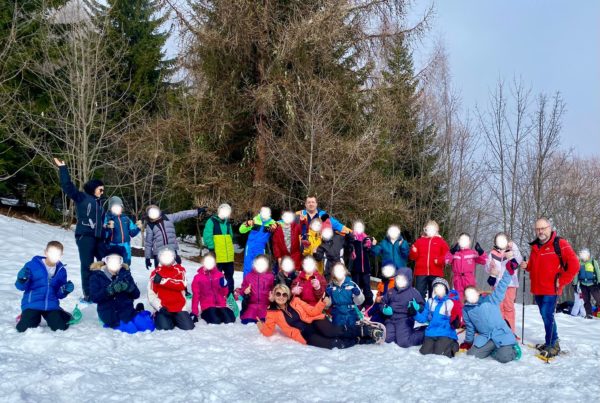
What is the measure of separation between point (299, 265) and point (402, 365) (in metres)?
3.54

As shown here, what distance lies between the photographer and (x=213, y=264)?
7711mm

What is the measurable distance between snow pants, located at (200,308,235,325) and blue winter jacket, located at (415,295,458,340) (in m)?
3.09

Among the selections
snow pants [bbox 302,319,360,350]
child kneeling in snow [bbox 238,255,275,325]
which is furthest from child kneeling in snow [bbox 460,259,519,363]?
child kneeling in snow [bbox 238,255,275,325]

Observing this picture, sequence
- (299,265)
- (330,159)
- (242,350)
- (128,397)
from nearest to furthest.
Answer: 1. (128,397)
2. (242,350)
3. (299,265)
4. (330,159)

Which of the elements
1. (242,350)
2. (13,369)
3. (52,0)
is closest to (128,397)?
(13,369)

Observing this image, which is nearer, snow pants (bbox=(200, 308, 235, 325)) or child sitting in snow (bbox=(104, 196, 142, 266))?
snow pants (bbox=(200, 308, 235, 325))

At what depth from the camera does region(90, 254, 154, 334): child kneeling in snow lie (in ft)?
21.6

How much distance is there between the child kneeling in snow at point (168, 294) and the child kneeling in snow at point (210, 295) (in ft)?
1.08

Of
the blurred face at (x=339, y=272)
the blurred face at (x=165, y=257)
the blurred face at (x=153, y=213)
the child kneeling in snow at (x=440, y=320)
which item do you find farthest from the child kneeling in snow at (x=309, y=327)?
the blurred face at (x=153, y=213)

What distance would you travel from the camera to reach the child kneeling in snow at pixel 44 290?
6047 millimetres

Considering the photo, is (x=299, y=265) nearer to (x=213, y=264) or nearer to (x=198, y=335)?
(x=213, y=264)

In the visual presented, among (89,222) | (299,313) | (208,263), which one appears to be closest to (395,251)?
(299,313)

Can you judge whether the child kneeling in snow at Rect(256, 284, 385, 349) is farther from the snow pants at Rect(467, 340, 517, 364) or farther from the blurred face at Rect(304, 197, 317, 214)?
the blurred face at Rect(304, 197, 317, 214)

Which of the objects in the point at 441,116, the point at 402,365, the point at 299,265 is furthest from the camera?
the point at 441,116
